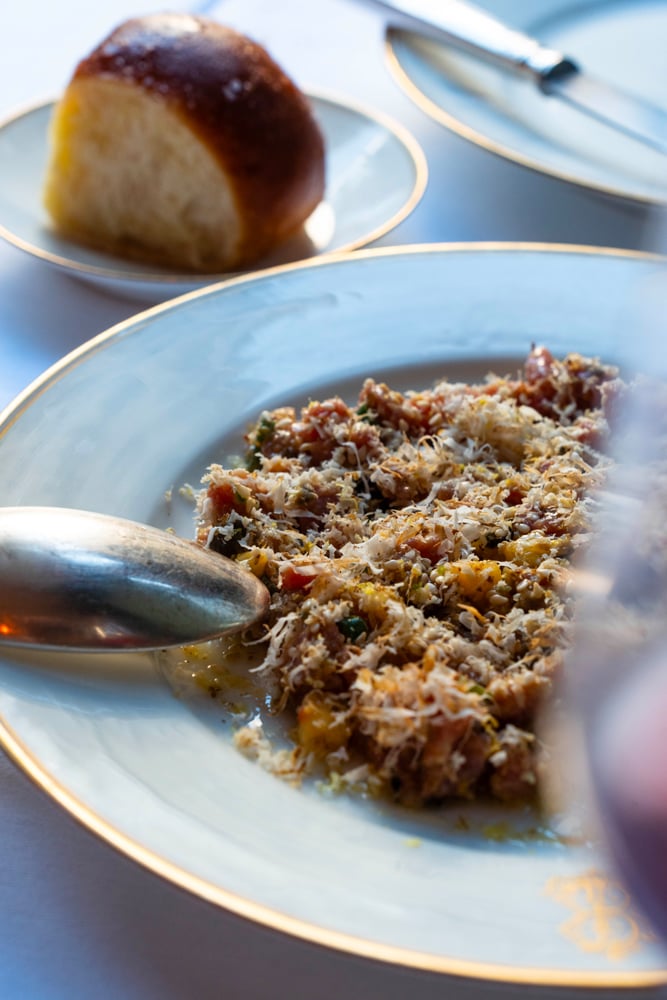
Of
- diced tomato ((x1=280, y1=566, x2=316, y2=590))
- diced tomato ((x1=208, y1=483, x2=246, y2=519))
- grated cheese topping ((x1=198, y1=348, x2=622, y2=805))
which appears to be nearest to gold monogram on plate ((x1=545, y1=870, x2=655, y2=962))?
grated cheese topping ((x1=198, y1=348, x2=622, y2=805))

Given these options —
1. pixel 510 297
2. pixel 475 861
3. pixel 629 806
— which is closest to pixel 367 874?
pixel 475 861

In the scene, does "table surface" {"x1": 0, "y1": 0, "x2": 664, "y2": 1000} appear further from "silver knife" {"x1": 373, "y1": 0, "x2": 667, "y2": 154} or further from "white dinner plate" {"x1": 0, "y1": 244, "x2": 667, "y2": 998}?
"silver knife" {"x1": 373, "y1": 0, "x2": 667, "y2": 154}

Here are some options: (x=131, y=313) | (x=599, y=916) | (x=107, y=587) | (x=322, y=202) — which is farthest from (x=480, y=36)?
(x=599, y=916)

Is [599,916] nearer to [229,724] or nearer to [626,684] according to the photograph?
[626,684]

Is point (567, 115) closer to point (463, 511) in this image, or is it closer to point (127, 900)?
point (463, 511)

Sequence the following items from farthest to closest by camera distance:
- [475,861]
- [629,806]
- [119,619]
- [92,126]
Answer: [92,126]
[119,619]
[475,861]
[629,806]

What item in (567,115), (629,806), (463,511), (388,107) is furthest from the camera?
(388,107)
